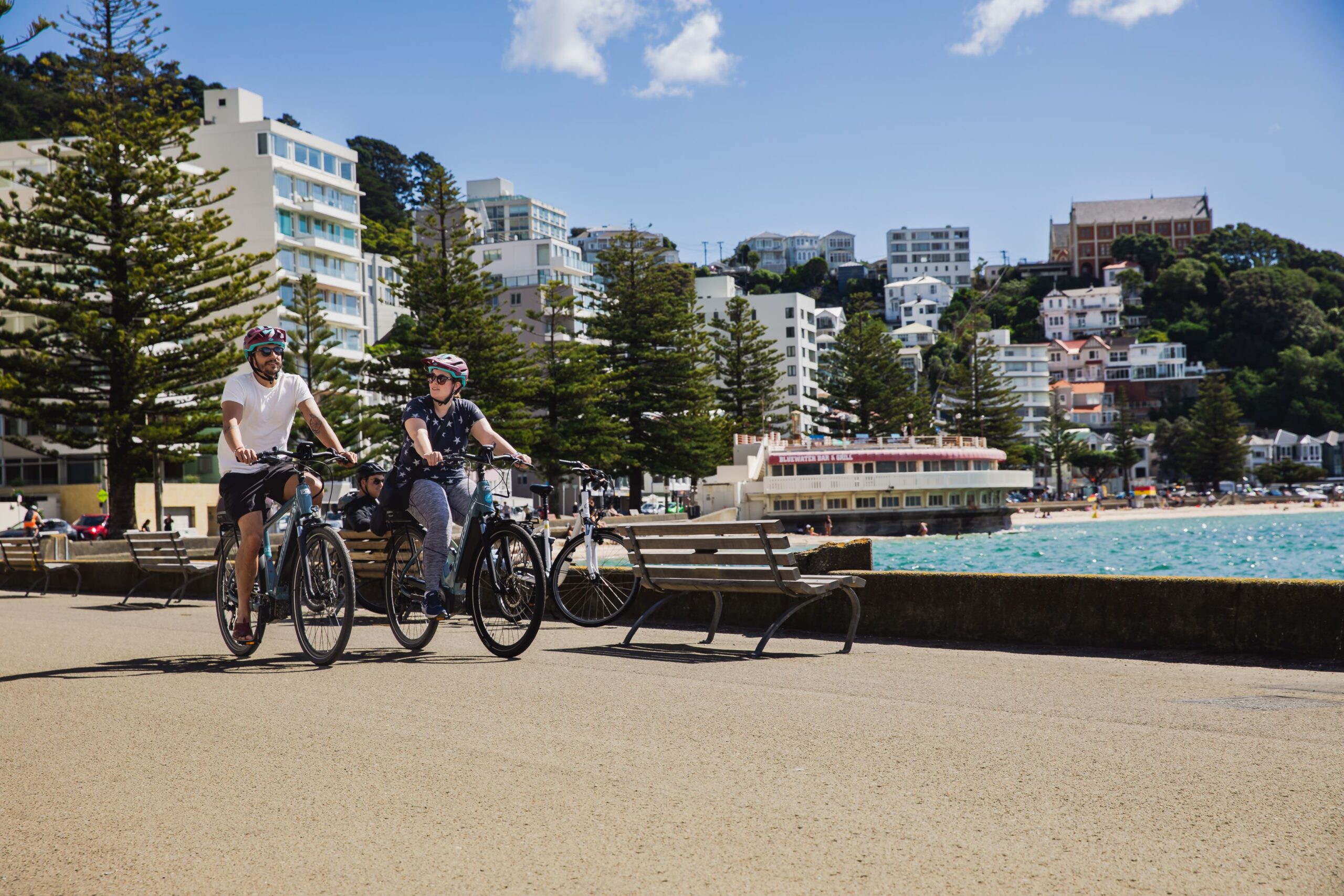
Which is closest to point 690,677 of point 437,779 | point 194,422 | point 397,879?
point 437,779

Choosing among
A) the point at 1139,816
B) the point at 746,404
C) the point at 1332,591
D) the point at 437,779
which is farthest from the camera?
the point at 746,404

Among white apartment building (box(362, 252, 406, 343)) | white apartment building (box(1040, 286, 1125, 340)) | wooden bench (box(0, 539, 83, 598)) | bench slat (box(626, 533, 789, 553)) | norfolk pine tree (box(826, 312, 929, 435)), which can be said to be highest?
white apartment building (box(1040, 286, 1125, 340))

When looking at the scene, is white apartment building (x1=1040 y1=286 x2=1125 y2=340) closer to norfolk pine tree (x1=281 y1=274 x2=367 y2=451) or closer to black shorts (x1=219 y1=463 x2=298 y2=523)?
norfolk pine tree (x1=281 y1=274 x2=367 y2=451)

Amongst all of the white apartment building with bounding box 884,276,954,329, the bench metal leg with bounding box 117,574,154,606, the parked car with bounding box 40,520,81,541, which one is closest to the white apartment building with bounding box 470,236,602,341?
the parked car with bounding box 40,520,81,541

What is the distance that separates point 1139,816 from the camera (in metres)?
3.03

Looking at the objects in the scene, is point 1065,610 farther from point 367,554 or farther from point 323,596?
point 367,554

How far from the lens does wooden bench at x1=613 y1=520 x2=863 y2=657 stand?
6.52 metres

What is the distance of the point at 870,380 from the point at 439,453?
69.4m

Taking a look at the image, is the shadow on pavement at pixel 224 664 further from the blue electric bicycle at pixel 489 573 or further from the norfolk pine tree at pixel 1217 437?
the norfolk pine tree at pixel 1217 437

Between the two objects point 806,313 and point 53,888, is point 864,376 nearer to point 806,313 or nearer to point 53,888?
point 806,313

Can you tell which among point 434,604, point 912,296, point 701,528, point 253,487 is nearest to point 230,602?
point 253,487

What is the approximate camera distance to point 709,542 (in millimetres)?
6887

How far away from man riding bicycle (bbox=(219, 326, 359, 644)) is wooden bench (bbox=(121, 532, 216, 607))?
580 cm

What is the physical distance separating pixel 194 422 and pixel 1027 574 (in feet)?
96.5
